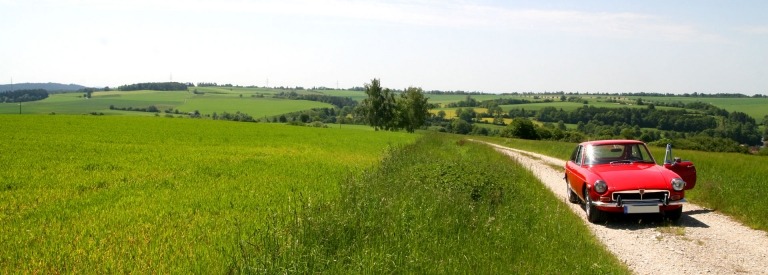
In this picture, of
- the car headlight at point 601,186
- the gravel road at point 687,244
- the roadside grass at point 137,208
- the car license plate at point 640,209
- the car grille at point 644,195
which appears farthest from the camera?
the car headlight at point 601,186

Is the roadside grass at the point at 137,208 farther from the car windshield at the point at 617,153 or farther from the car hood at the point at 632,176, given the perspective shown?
the car windshield at the point at 617,153

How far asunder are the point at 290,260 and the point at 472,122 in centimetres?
10145

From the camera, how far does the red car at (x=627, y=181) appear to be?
945 cm

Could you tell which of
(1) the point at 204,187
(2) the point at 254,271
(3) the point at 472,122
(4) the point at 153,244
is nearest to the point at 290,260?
(2) the point at 254,271

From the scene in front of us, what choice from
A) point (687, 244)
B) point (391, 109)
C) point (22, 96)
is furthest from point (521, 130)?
point (22, 96)

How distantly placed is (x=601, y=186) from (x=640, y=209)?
0.80 m

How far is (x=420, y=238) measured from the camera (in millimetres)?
6555

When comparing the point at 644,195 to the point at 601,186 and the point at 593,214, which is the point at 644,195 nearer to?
the point at 601,186

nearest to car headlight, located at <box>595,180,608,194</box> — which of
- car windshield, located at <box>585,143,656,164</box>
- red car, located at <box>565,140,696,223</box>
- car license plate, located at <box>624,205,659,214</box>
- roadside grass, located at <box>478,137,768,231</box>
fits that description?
red car, located at <box>565,140,696,223</box>

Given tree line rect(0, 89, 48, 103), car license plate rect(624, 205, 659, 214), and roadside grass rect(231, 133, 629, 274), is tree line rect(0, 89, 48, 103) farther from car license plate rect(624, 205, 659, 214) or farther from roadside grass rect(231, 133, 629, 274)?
car license plate rect(624, 205, 659, 214)

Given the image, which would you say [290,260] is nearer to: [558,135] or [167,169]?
[167,169]

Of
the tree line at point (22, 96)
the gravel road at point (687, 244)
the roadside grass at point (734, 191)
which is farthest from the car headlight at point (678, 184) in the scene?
the tree line at point (22, 96)

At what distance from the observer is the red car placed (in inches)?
372

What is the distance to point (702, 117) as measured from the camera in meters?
75.3
